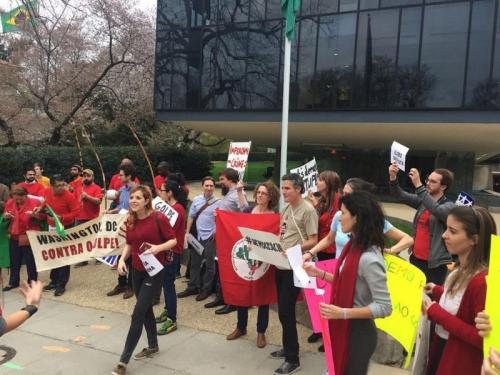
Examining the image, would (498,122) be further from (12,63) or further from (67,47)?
(12,63)

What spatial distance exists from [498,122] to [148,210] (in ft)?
46.8

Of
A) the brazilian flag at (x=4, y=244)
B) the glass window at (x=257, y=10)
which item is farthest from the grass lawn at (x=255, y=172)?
the brazilian flag at (x=4, y=244)

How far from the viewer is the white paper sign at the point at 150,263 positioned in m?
4.50

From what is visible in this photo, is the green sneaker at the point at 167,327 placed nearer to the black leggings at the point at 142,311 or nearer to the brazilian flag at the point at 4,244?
the black leggings at the point at 142,311

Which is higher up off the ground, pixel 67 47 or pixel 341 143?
pixel 67 47

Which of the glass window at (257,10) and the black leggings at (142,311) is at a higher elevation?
the glass window at (257,10)

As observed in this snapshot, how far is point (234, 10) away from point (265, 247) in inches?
680

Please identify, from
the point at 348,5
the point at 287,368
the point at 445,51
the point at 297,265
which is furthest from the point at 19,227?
the point at 348,5

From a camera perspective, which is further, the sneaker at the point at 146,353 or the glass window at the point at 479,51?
the glass window at the point at 479,51

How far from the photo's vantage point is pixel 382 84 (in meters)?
16.9

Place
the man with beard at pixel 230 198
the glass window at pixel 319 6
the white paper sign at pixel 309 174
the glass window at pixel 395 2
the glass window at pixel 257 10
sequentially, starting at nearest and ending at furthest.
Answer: the man with beard at pixel 230 198, the white paper sign at pixel 309 174, the glass window at pixel 395 2, the glass window at pixel 319 6, the glass window at pixel 257 10

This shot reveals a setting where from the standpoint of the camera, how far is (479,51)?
607 inches

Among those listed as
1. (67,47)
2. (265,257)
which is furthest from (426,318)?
(67,47)

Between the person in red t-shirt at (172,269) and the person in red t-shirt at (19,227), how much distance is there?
104 inches
